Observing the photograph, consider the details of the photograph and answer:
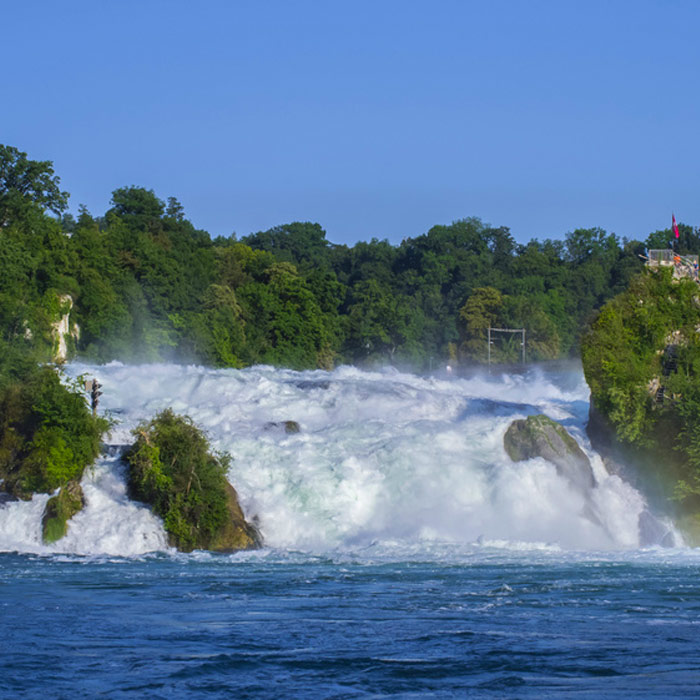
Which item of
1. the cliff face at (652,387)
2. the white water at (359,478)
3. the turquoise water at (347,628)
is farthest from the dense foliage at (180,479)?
the cliff face at (652,387)

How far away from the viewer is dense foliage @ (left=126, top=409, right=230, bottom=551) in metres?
31.5

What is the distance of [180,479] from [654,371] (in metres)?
16.1

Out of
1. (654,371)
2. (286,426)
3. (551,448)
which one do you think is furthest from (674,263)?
(286,426)

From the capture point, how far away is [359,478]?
3541cm

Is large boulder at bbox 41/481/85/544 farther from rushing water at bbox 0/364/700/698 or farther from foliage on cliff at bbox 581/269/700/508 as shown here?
foliage on cliff at bbox 581/269/700/508

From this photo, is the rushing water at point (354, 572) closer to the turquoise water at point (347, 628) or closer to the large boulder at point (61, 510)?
the turquoise water at point (347, 628)

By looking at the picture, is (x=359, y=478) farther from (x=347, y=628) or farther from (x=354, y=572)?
(x=347, y=628)

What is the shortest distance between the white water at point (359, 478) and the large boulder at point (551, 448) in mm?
321

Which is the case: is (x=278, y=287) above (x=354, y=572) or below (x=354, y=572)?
above

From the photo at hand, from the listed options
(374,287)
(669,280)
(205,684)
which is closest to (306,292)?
(374,287)

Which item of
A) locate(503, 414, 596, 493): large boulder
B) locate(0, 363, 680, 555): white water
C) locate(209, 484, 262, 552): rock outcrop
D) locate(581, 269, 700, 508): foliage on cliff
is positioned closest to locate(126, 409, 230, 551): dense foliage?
locate(209, 484, 262, 552): rock outcrop

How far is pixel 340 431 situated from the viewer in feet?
125

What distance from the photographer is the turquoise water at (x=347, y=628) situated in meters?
17.0

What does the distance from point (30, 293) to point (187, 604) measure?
113 ft
